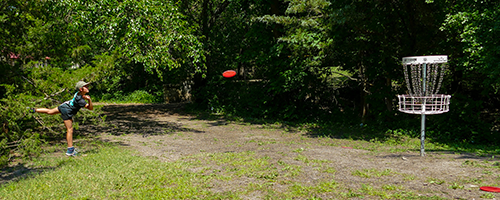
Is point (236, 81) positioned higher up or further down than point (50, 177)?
higher up

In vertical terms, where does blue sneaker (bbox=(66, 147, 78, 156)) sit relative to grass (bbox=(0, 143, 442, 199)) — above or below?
above

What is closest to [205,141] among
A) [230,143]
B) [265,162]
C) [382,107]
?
[230,143]

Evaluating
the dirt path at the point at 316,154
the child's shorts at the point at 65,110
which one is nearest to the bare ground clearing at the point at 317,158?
the dirt path at the point at 316,154

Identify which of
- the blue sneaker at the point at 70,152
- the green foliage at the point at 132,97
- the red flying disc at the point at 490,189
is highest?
the green foliage at the point at 132,97

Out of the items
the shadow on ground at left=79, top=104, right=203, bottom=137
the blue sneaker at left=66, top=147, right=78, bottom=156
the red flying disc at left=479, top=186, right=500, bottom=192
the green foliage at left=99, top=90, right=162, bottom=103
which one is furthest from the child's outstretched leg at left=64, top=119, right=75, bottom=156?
the green foliage at left=99, top=90, right=162, bottom=103

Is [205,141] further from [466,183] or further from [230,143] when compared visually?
[466,183]

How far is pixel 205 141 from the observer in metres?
10.7

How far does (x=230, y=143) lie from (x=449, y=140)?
268 inches

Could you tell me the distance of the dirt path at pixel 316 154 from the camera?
593 cm

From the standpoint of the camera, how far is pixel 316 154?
8.48m

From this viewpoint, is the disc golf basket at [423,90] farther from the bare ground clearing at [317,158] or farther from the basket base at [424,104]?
the bare ground clearing at [317,158]

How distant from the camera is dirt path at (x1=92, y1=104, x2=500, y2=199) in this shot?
5.93 meters

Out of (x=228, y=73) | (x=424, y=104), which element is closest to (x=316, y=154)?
(x=424, y=104)

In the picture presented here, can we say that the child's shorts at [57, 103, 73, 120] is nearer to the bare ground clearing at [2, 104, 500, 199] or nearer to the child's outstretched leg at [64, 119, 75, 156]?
the child's outstretched leg at [64, 119, 75, 156]
